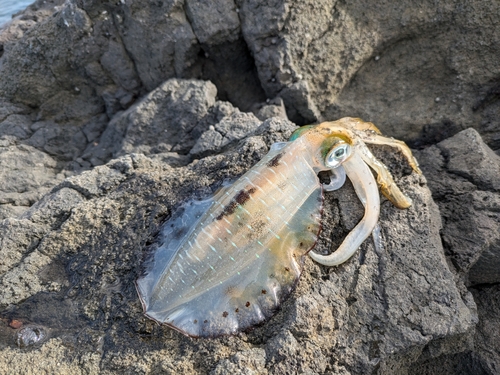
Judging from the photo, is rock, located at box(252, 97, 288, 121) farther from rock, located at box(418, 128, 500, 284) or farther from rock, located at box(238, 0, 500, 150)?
rock, located at box(418, 128, 500, 284)

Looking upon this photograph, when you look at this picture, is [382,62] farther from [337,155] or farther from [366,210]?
[366,210]

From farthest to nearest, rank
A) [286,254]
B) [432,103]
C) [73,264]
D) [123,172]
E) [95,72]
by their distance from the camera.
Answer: [95,72] < [432,103] < [123,172] < [73,264] < [286,254]

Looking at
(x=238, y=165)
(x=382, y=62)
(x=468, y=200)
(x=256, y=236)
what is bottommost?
(x=468, y=200)

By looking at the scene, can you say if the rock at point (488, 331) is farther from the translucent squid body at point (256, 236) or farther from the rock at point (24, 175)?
the rock at point (24, 175)

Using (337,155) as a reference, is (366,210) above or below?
below

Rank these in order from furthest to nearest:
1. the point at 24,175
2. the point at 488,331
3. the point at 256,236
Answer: the point at 24,175 < the point at 488,331 < the point at 256,236

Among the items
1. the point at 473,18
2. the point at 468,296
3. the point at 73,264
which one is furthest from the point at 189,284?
the point at 473,18

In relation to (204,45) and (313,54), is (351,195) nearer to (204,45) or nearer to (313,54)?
(313,54)

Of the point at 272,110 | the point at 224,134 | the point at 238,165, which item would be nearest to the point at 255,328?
the point at 238,165
